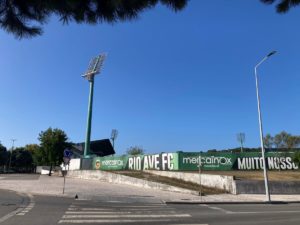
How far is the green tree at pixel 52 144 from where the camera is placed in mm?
52438

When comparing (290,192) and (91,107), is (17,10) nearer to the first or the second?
(290,192)

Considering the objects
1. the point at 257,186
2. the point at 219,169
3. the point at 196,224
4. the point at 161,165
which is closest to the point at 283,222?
the point at 196,224

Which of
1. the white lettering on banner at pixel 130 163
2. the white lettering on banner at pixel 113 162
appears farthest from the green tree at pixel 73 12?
the white lettering on banner at pixel 113 162

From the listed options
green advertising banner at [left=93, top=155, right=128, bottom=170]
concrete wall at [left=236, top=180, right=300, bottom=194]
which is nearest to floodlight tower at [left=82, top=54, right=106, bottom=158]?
green advertising banner at [left=93, top=155, right=128, bottom=170]

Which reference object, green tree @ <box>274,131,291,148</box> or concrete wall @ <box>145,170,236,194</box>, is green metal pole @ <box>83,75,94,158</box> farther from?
green tree @ <box>274,131,291,148</box>

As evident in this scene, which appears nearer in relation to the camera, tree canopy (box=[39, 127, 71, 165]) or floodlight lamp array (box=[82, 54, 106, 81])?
tree canopy (box=[39, 127, 71, 165])

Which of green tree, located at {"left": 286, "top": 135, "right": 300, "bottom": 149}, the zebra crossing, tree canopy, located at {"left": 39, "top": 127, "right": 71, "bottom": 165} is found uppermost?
green tree, located at {"left": 286, "top": 135, "right": 300, "bottom": 149}

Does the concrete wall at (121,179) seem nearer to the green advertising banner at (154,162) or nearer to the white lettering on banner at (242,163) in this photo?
the green advertising banner at (154,162)

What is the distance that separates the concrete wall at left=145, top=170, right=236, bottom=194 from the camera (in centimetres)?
2825

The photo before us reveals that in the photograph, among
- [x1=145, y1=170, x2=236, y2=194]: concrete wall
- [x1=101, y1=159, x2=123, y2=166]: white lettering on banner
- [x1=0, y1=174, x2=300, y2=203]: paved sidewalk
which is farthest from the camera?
[x1=101, y1=159, x2=123, y2=166]: white lettering on banner

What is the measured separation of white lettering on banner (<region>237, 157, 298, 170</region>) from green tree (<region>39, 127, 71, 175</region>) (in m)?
27.3

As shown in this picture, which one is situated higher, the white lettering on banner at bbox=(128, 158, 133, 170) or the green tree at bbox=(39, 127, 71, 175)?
the green tree at bbox=(39, 127, 71, 175)

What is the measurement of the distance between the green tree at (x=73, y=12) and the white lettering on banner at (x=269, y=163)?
33411 millimetres

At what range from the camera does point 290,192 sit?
93.7 ft
